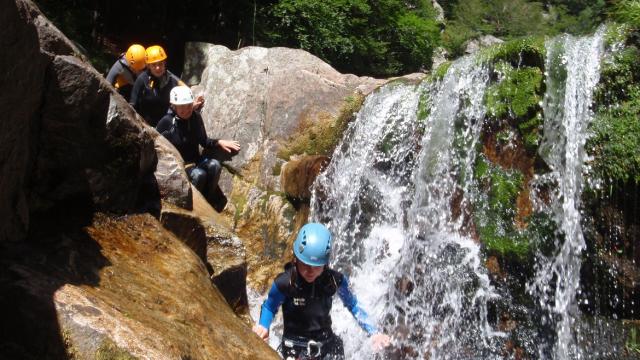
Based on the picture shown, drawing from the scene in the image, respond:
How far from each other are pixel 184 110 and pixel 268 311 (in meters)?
3.09

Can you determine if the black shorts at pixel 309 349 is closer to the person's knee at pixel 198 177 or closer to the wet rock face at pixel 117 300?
the wet rock face at pixel 117 300

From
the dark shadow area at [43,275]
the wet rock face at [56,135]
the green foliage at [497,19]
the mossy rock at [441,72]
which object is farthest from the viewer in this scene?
the green foliage at [497,19]

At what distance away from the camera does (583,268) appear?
6.02 m

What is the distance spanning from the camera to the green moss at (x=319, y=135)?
26.6ft

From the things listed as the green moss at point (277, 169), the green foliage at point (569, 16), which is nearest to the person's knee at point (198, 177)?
the green moss at point (277, 169)

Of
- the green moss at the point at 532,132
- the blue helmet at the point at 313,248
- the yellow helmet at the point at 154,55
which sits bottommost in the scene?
the blue helmet at the point at 313,248

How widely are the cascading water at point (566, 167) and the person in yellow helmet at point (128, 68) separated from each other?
Answer: 13.6 ft

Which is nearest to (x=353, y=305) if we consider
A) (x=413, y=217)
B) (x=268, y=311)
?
(x=268, y=311)

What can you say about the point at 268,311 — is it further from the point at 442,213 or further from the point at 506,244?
the point at 442,213

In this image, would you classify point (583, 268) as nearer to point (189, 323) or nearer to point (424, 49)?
point (189, 323)

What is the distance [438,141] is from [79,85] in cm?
431

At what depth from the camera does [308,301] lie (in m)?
3.78

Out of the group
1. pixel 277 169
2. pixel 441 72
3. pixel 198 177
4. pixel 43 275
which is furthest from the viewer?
pixel 277 169

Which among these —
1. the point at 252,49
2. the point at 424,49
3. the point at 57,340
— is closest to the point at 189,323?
the point at 57,340
